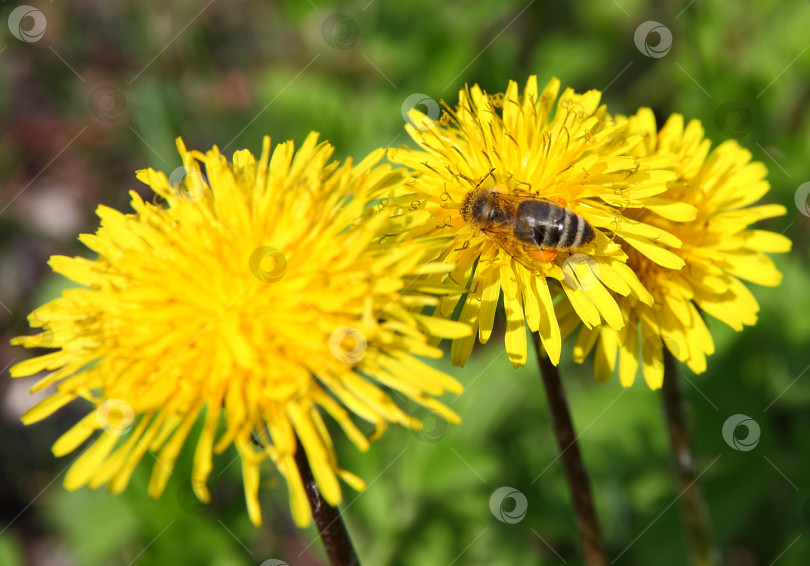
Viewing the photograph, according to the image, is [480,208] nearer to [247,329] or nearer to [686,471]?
[247,329]

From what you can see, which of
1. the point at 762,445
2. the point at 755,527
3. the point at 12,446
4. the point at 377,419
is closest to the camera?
the point at 377,419

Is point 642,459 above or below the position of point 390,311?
above

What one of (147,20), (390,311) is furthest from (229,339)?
(147,20)

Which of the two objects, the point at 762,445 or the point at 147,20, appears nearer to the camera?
the point at 762,445

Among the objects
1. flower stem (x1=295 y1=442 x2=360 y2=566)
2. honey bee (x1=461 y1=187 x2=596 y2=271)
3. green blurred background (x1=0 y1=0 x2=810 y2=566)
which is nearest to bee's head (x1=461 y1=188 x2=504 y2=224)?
honey bee (x1=461 y1=187 x2=596 y2=271)

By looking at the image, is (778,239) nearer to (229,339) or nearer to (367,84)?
(229,339)

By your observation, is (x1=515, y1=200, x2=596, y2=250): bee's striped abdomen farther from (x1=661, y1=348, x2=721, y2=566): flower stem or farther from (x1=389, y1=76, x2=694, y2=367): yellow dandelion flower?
(x1=661, y1=348, x2=721, y2=566): flower stem

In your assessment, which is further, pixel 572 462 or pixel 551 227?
pixel 572 462

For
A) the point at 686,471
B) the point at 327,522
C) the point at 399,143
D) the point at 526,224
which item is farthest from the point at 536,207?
the point at 399,143
